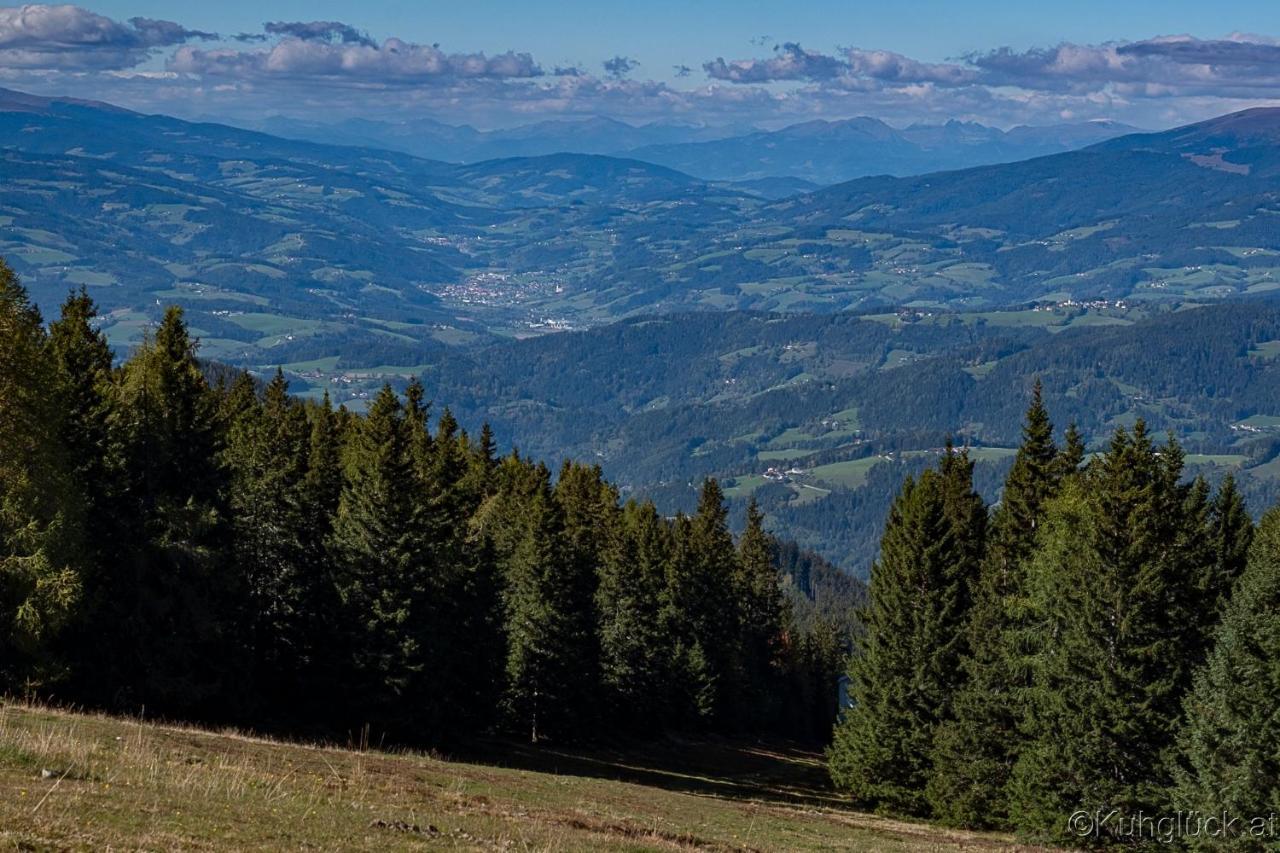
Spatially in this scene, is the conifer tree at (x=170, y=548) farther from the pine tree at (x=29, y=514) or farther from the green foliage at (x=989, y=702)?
the green foliage at (x=989, y=702)

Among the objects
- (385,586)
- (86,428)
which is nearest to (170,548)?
(86,428)

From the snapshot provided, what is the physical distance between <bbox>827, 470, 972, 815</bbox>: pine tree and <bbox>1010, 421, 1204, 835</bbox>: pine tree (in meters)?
7.14

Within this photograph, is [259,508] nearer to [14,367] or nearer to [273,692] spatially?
[273,692]

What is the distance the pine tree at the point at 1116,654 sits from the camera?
37031 mm

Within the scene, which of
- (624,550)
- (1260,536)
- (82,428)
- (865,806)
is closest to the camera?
(82,428)

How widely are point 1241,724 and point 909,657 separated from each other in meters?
15.7

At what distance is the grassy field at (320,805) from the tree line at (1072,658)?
332cm

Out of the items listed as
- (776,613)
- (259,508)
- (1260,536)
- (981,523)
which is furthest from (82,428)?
(776,613)

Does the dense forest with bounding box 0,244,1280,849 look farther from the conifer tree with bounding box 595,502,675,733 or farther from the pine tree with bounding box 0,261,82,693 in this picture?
the conifer tree with bounding box 595,502,675,733

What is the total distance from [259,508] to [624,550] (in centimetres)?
2187

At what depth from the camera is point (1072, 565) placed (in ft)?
128

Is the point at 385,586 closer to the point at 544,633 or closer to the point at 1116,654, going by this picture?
the point at 544,633

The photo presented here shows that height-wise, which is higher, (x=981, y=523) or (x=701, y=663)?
(x=981, y=523)

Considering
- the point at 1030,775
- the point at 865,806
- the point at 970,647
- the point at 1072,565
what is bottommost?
the point at 865,806
